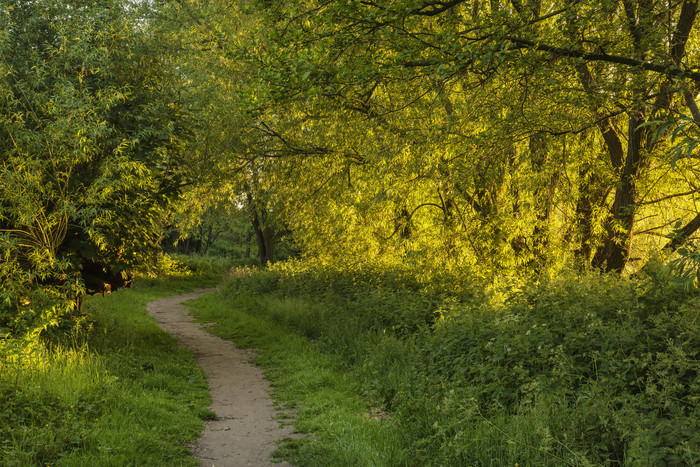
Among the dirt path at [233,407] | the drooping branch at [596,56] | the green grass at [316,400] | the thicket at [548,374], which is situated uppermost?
the drooping branch at [596,56]

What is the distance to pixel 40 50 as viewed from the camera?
871 cm

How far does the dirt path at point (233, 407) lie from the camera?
5.79m

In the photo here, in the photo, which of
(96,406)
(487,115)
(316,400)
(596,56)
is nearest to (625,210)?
(487,115)

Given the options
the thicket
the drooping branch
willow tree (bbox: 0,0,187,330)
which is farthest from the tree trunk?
willow tree (bbox: 0,0,187,330)

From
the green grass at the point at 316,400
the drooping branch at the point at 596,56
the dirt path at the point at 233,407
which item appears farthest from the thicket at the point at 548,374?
the drooping branch at the point at 596,56

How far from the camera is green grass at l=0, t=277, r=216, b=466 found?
4.95m

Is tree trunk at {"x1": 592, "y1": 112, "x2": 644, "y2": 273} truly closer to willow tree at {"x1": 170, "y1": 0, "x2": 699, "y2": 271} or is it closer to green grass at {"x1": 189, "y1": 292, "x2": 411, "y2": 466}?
willow tree at {"x1": 170, "y1": 0, "x2": 699, "y2": 271}

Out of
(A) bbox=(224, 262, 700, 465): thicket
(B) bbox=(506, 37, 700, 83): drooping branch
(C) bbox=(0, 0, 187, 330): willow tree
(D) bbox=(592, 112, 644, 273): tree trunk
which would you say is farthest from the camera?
(D) bbox=(592, 112, 644, 273): tree trunk

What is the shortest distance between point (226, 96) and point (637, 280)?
448 inches

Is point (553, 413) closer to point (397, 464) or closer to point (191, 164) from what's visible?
point (397, 464)

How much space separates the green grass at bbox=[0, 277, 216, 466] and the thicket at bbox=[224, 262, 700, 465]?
2916 mm

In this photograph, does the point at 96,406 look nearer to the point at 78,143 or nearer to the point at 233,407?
the point at 233,407

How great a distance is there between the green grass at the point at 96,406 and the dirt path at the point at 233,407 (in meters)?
0.25

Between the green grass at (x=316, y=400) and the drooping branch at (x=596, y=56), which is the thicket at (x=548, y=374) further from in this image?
the drooping branch at (x=596, y=56)
